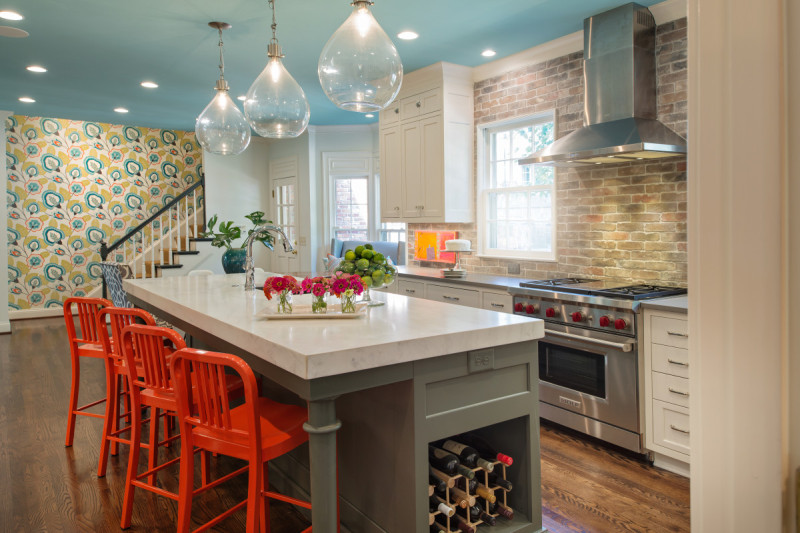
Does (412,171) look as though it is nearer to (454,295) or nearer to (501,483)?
(454,295)

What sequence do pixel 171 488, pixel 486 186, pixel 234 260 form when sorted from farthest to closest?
pixel 486 186
pixel 234 260
pixel 171 488

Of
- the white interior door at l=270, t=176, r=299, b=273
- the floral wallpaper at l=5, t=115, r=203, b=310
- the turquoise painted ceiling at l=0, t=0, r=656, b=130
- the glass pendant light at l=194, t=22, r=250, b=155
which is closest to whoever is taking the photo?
the glass pendant light at l=194, t=22, r=250, b=155

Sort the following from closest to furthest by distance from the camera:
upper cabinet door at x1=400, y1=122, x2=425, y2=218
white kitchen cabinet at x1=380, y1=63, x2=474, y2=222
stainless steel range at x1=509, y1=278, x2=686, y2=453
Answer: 1. stainless steel range at x1=509, y1=278, x2=686, y2=453
2. white kitchen cabinet at x1=380, y1=63, x2=474, y2=222
3. upper cabinet door at x1=400, y1=122, x2=425, y2=218

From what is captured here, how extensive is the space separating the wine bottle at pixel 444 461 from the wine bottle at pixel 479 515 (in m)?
0.16

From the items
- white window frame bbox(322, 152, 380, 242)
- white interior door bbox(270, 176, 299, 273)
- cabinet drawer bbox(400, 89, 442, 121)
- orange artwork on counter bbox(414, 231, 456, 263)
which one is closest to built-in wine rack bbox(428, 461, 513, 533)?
orange artwork on counter bbox(414, 231, 456, 263)

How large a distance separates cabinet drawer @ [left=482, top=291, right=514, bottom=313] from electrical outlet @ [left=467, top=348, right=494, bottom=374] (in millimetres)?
1945

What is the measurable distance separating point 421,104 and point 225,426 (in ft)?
13.4

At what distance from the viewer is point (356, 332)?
2000mm

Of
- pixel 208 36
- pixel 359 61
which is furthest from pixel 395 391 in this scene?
pixel 208 36

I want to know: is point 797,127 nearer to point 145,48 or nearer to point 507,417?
point 507,417

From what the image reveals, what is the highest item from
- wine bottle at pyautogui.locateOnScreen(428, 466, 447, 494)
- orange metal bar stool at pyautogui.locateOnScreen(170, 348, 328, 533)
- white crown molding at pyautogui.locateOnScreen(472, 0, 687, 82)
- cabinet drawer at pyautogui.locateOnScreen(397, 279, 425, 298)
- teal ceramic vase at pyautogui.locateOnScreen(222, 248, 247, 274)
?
white crown molding at pyautogui.locateOnScreen(472, 0, 687, 82)

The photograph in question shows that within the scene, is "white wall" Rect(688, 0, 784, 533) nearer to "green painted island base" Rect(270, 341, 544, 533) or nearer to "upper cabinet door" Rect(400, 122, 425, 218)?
"green painted island base" Rect(270, 341, 544, 533)

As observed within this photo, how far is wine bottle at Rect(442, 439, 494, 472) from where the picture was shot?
2.19m

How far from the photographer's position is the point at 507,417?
6.98ft
